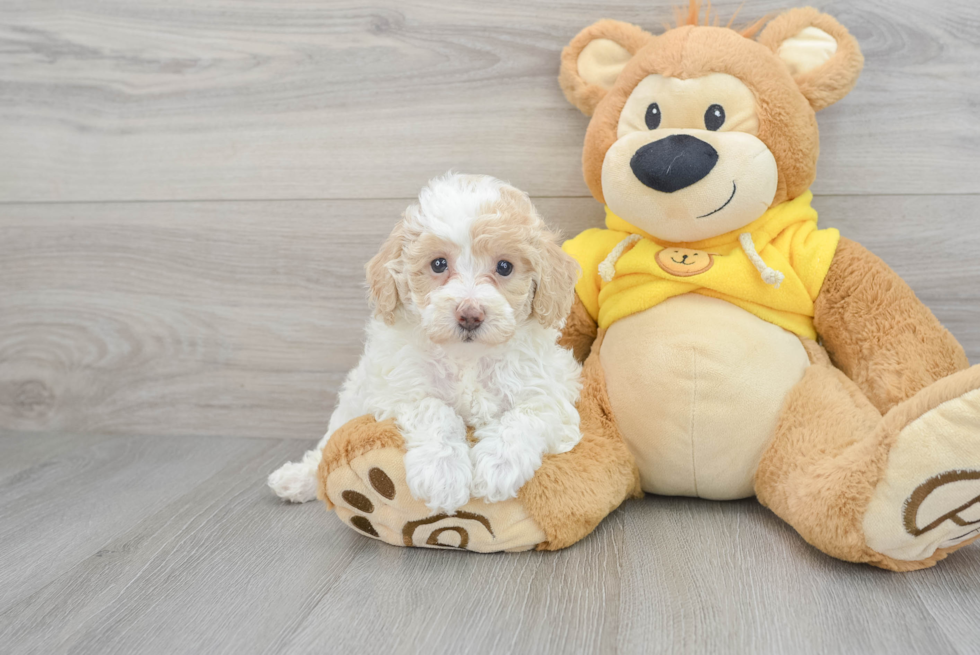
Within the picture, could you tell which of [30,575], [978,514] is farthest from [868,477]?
[30,575]

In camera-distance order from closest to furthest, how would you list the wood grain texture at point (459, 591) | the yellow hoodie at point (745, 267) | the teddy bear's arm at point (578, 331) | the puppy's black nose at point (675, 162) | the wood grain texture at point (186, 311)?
1. the wood grain texture at point (459, 591)
2. the puppy's black nose at point (675, 162)
3. the yellow hoodie at point (745, 267)
4. the teddy bear's arm at point (578, 331)
5. the wood grain texture at point (186, 311)

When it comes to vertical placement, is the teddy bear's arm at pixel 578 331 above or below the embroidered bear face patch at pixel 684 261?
below

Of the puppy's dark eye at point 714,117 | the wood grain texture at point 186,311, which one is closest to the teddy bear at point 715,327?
the puppy's dark eye at point 714,117

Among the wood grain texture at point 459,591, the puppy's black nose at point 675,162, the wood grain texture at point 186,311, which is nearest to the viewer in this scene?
the wood grain texture at point 459,591

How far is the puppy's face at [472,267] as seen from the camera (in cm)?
97

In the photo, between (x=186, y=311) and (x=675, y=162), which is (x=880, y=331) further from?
(x=186, y=311)

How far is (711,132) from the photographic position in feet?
3.72

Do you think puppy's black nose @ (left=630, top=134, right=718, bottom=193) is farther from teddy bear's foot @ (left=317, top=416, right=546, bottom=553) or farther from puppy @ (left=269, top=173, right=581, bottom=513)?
teddy bear's foot @ (left=317, top=416, right=546, bottom=553)

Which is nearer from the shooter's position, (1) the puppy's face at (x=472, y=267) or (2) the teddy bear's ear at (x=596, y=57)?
(1) the puppy's face at (x=472, y=267)

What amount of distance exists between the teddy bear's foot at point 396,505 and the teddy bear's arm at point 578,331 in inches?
15.8

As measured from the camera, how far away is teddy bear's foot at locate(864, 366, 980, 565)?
87 centimetres

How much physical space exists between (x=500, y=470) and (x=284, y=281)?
849mm

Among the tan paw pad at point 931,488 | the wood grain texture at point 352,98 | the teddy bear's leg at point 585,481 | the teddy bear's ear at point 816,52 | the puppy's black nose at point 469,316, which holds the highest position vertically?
the teddy bear's ear at point 816,52

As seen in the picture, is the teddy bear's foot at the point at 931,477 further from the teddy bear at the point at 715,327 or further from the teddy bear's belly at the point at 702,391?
the teddy bear's belly at the point at 702,391
